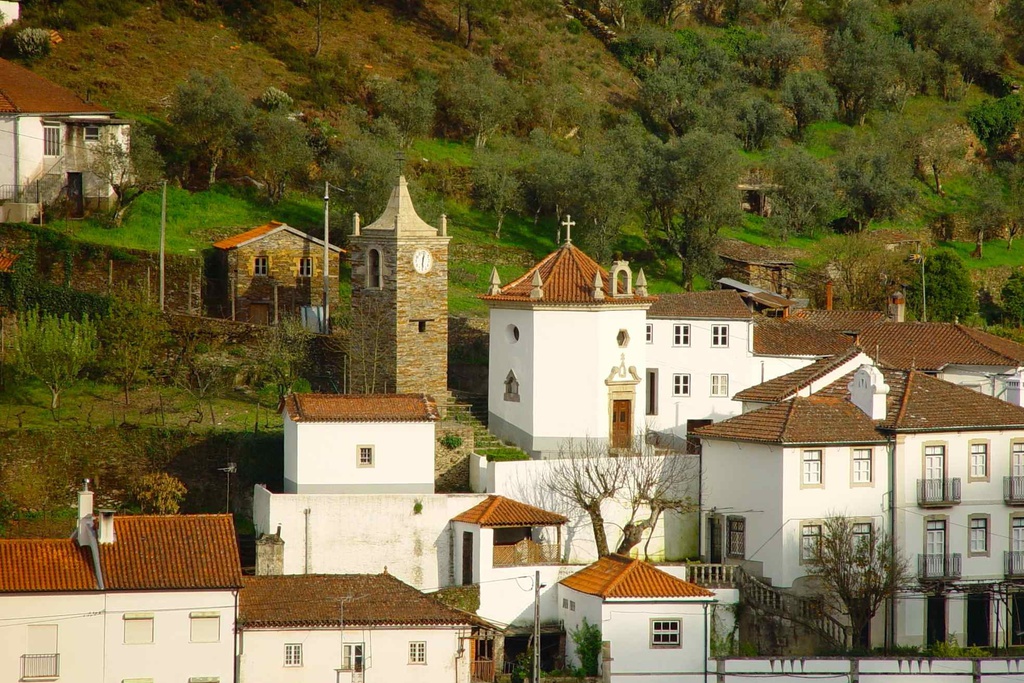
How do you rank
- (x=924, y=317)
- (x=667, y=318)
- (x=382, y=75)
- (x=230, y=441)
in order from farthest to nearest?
(x=382, y=75) < (x=924, y=317) < (x=667, y=318) < (x=230, y=441)

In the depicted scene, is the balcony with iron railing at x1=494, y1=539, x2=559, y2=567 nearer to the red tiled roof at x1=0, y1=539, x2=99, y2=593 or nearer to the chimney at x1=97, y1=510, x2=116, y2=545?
the chimney at x1=97, y1=510, x2=116, y2=545

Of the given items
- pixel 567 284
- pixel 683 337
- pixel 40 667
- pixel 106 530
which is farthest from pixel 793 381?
pixel 40 667

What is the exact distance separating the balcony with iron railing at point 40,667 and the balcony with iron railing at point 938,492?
24981mm

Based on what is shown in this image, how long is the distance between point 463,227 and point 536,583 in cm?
3074

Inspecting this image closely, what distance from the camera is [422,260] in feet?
195

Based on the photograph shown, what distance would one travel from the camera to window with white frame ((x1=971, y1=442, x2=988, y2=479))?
5525cm

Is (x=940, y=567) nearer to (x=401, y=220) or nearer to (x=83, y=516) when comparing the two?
(x=401, y=220)

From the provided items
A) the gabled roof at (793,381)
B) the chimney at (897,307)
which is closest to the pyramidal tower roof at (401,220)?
the gabled roof at (793,381)

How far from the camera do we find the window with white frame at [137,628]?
4719 centimetres

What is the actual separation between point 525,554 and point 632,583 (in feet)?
13.1

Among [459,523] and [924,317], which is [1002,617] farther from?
[924,317]

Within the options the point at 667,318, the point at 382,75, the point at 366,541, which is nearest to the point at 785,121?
the point at 382,75

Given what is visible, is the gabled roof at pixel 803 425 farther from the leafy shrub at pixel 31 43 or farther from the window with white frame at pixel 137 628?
the leafy shrub at pixel 31 43

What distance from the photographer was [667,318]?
6431cm
